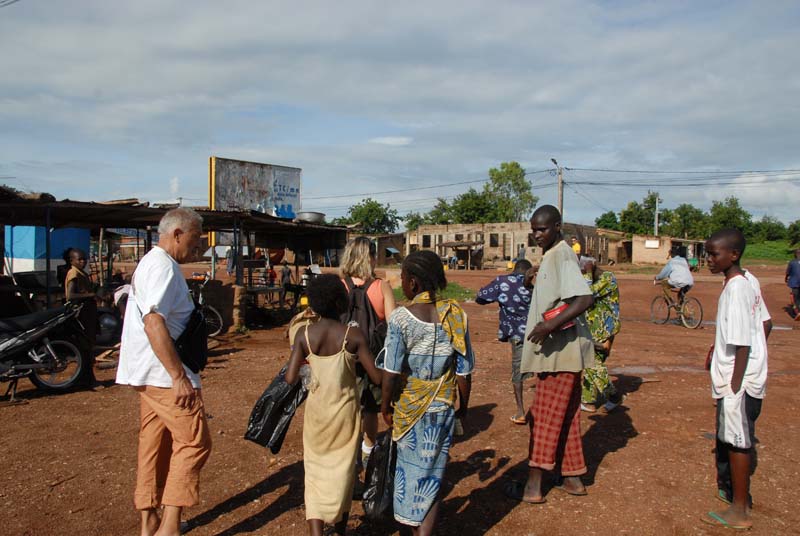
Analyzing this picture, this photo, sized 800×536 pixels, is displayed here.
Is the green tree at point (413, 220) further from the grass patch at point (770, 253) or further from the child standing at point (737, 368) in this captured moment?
the child standing at point (737, 368)

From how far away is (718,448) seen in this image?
383cm

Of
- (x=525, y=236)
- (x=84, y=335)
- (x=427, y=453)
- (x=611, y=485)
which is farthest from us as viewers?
(x=525, y=236)

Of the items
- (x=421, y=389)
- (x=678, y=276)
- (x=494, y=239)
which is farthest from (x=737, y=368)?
(x=494, y=239)

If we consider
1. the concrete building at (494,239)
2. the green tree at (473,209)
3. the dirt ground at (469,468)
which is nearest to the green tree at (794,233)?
the concrete building at (494,239)

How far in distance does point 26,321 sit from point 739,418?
22.7 feet

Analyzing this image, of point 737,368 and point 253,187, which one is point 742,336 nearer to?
point 737,368

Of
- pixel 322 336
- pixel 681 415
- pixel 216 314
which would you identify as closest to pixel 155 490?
pixel 322 336

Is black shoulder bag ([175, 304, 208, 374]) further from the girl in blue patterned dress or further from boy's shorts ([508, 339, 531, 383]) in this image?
boy's shorts ([508, 339, 531, 383])

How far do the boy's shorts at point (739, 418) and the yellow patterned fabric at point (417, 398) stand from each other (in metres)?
1.74

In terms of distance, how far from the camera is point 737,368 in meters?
3.45

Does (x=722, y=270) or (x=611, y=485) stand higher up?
(x=722, y=270)

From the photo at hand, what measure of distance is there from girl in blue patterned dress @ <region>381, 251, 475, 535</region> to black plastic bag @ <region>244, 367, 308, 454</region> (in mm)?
688

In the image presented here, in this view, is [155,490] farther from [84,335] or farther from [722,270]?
[84,335]

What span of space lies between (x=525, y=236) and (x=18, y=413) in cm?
4615
